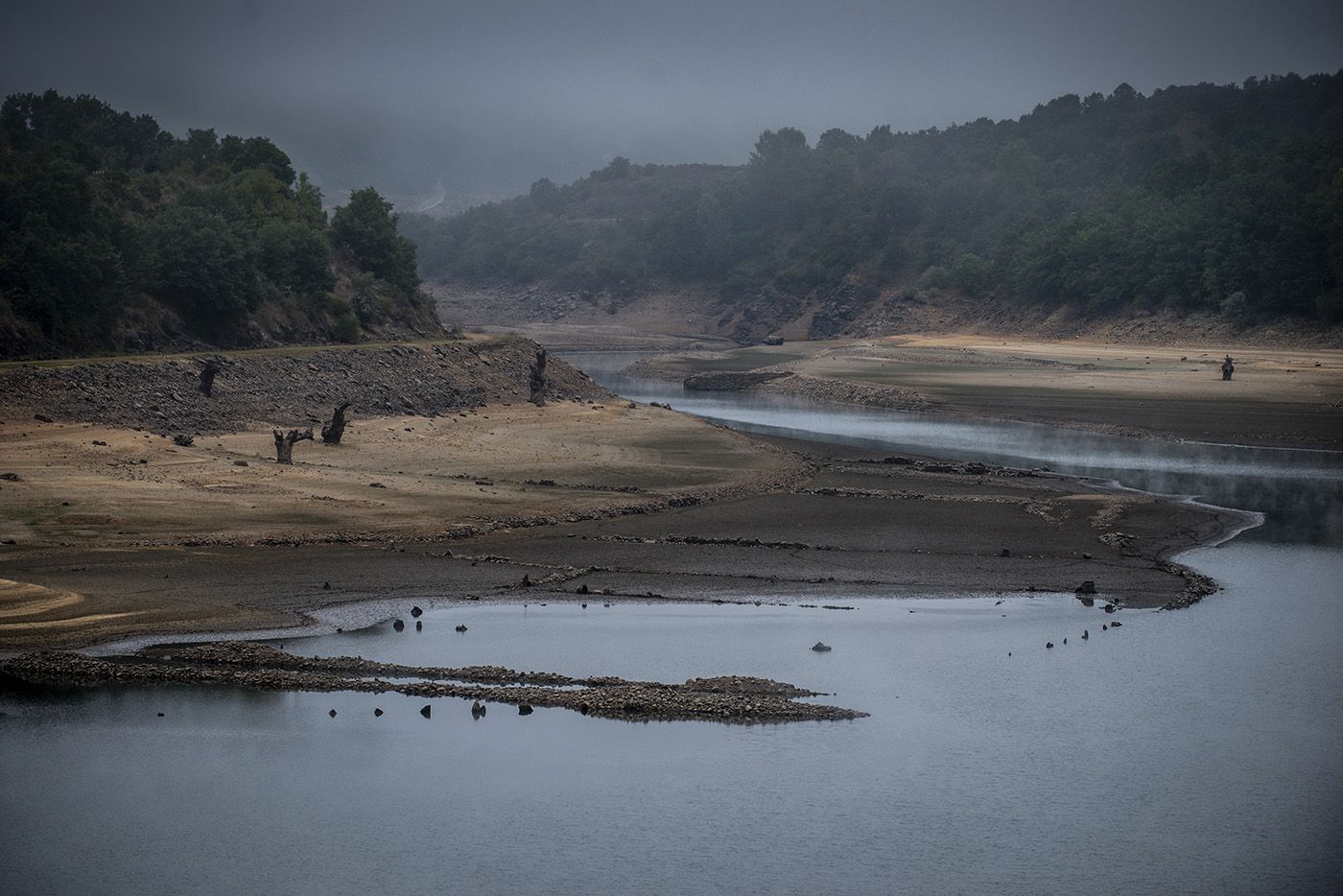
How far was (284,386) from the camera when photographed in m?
53.0

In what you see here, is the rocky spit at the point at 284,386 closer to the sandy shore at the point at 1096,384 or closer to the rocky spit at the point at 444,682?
the sandy shore at the point at 1096,384

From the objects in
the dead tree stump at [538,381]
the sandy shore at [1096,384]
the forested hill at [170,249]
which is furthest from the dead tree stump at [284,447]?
the sandy shore at [1096,384]

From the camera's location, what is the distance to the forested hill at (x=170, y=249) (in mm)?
51844

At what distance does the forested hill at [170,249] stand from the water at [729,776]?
34.3 m

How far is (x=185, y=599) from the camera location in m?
24.2

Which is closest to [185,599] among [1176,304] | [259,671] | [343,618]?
[343,618]

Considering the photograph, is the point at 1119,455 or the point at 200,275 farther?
the point at 200,275

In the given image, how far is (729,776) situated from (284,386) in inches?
1532

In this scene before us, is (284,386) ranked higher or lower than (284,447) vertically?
higher

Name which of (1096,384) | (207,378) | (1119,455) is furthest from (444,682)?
(1096,384)

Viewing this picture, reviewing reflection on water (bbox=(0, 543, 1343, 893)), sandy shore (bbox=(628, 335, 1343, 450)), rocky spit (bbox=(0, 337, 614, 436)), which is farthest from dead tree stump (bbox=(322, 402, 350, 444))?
sandy shore (bbox=(628, 335, 1343, 450))

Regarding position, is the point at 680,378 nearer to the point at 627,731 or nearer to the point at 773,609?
the point at 773,609

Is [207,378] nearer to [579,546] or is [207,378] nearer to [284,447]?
[284,447]

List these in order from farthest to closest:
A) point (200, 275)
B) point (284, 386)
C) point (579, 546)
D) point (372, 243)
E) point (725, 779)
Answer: point (372, 243) → point (200, 275) → point (284, 386) → point (579, 546) → point (725, 779)
